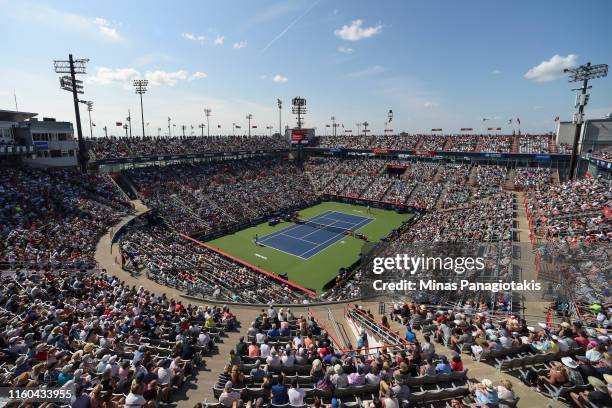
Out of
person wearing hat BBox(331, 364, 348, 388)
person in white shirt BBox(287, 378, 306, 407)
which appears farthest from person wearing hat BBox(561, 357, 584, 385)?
person in white shirt BBox(287, 378, 306, 407)

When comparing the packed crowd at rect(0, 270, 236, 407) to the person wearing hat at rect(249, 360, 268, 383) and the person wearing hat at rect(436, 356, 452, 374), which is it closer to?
the person wearing hat at rect(249, 360, 268, 383)

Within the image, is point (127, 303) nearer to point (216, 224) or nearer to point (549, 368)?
point (549, 368)

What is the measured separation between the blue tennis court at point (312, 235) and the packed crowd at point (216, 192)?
6.11 meters

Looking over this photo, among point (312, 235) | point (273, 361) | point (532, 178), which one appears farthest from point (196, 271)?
point (532, 178)

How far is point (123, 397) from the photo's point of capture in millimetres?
7484

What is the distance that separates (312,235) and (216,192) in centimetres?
1766

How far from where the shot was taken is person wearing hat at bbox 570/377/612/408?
671 cm

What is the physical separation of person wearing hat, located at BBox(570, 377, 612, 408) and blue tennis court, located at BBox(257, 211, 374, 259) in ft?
92.0

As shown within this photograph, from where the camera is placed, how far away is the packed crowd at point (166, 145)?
153ft

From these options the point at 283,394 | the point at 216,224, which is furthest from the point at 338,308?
the point at 216,224

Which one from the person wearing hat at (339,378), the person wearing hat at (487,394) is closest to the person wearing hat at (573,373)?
the person wearing hat at (487,394)

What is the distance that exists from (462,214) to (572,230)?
1473 centimetres

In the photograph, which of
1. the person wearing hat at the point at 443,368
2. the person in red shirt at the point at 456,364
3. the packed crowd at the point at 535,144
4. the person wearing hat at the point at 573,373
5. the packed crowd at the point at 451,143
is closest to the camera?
the person wearing hat at the point at 573,373

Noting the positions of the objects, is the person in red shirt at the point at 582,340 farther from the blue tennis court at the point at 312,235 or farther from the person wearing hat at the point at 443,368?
the blue tennis court at the point at 312,235
